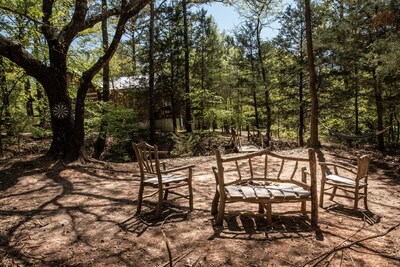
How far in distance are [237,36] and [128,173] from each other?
43.3 feet

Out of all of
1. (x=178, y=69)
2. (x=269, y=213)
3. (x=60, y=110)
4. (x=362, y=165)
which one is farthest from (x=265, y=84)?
(x=269, y=213)

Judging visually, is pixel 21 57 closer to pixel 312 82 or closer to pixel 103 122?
pixel 103 122

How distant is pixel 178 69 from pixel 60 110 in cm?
1138

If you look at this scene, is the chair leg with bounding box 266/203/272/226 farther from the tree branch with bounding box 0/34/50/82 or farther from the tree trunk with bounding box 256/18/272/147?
the tree trunk with bounding box 256/18/272/147

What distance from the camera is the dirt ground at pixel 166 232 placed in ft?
8.45

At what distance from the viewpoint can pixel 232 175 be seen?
6.26 metres

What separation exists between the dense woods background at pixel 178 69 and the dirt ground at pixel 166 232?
230 cm

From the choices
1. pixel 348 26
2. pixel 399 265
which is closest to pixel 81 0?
pixel 399 265

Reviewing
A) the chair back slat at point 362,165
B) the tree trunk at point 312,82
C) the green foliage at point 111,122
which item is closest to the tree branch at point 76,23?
the green foliage at point 111,122

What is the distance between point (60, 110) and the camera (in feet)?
22.6

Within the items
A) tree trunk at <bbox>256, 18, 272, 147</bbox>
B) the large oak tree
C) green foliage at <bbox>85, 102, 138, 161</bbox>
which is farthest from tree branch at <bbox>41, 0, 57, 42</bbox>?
tree trunk at <bbox>256, 18, 272, 147</bbox>

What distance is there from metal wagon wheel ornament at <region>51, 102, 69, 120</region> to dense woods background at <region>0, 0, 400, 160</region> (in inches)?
0.9

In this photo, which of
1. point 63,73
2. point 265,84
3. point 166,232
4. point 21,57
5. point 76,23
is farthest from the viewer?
point 265,84

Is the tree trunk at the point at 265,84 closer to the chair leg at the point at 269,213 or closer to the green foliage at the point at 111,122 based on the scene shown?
the green foliage at the point at 111,122
